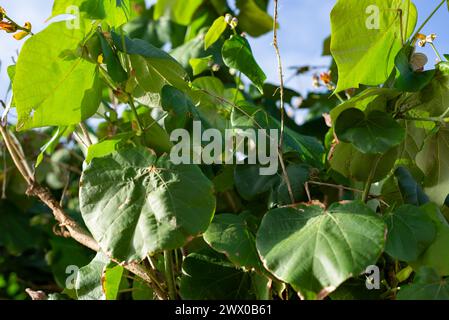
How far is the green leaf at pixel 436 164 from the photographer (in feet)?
3.04

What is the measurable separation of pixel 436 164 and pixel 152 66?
40 cm

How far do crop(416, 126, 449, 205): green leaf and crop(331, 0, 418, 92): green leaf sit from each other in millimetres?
121

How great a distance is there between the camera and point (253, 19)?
6.51ft

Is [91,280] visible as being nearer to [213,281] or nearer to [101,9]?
[213,281]

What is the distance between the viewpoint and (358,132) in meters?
0.83

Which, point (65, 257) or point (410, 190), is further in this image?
point (65, 257)

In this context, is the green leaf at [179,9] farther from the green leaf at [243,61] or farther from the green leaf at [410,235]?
the green leaf at [410,235]

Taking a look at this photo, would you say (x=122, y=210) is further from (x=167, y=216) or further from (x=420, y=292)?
(x=420, y=292)

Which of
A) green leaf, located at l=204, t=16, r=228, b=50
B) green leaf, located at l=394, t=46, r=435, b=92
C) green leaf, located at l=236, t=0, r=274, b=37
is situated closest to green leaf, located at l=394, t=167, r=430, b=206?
green leaf, located at l=394, t=46, r=435, b=92

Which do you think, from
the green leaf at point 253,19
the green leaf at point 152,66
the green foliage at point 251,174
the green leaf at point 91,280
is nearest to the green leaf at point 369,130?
the green foliage at point 251,174

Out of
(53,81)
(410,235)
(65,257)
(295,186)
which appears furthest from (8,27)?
(65,257)

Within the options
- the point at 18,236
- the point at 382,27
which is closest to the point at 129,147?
the point at 382,27
